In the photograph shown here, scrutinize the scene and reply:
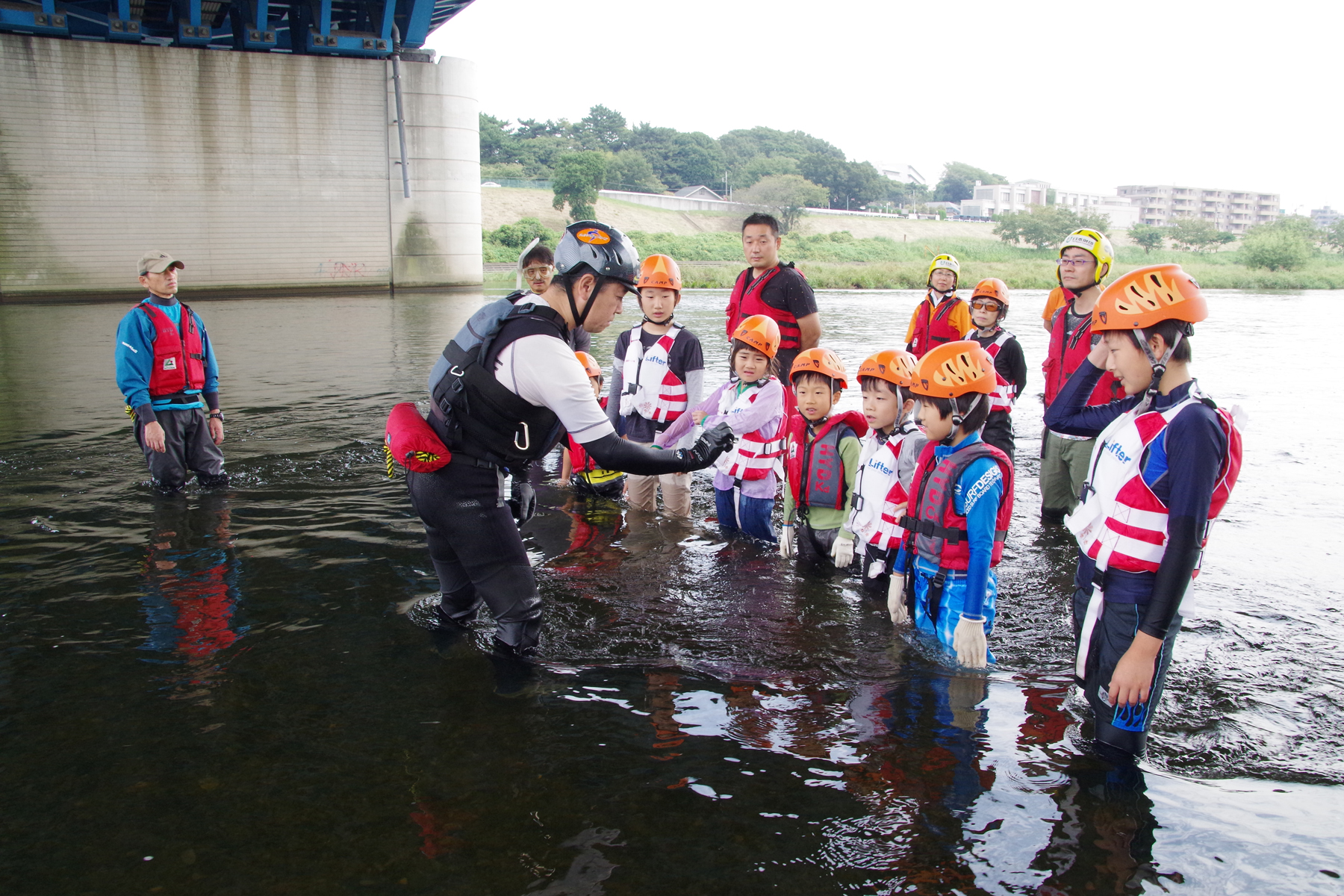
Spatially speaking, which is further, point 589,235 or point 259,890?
point 589,235

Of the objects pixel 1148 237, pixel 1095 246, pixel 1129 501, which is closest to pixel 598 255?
pixel 1129 501

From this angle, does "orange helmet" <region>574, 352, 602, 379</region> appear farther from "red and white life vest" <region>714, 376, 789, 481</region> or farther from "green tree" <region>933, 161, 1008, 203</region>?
"green tree" <region>933, 161, 1008, 203</region>

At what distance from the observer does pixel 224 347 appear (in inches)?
659

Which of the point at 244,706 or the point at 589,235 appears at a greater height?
the point at 589,235

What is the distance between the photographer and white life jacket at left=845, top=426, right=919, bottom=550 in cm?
454

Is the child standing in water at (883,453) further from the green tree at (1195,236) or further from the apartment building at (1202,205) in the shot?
the apartment building at (1202,205)

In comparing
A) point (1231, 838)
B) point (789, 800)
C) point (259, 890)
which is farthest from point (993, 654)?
point (259, 890)

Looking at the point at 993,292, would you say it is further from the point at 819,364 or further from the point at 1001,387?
the point at 819,364

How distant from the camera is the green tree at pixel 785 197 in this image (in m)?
79.3

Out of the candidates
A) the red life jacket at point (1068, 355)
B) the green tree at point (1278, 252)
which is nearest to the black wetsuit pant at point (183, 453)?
the red life jacket at point (1068, 355)

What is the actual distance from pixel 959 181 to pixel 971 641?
7040 inches

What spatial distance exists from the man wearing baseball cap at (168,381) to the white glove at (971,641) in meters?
6.18

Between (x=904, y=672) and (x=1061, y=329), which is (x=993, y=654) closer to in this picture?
(x=904, y=672)

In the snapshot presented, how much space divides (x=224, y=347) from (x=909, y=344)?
14163 millimetres
